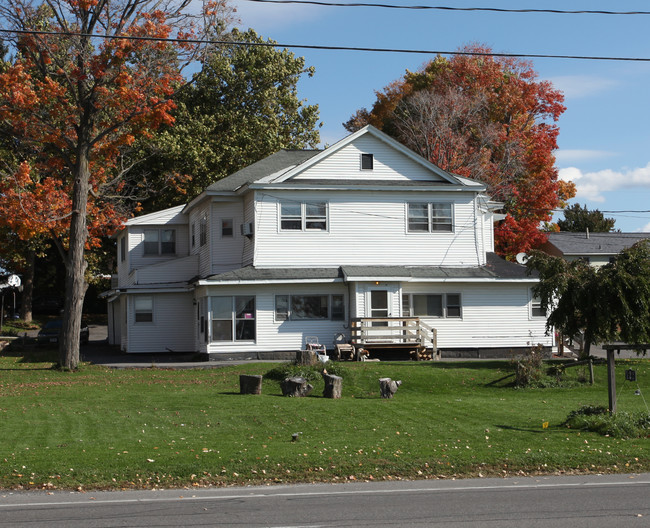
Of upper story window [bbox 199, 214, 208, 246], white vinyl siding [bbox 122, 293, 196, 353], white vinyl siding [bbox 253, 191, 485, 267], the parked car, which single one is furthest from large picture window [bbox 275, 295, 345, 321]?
the parked car

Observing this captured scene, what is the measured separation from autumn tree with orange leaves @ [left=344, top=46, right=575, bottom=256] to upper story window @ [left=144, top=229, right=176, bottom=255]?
16.8 m

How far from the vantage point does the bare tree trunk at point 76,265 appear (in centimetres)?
2888

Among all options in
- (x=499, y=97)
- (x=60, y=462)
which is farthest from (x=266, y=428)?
(x=499, y=97)

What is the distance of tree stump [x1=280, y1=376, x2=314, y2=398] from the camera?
20.8 metres

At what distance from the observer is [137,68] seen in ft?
95.5

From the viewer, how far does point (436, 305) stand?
108ft

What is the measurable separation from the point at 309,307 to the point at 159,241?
1072 centimetres

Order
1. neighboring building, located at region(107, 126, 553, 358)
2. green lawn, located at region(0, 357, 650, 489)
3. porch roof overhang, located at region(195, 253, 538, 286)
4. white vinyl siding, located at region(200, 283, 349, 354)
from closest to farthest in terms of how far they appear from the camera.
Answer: green lawn, located at region(0, 357, 650, 489) < porch roof overhang, located at region(195, 253, 538, 286) < white vinyl siding, located at region(200, 283, 349, 354) < neighboring building, located at region(107, 126, 553, 358)

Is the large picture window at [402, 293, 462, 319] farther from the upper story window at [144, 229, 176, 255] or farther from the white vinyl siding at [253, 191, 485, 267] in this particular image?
the upper story window at [144, 229, 176, 255]

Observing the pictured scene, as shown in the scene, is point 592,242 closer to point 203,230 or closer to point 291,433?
point 203,230

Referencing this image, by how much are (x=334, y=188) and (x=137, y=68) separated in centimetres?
869

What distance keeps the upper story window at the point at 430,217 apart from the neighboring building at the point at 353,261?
4cm

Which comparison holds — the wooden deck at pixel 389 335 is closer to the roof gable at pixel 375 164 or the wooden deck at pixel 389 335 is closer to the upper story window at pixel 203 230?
the roof gable at pixel 375 164

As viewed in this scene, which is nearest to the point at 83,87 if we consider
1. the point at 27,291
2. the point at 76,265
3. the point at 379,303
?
the point at 76,265
